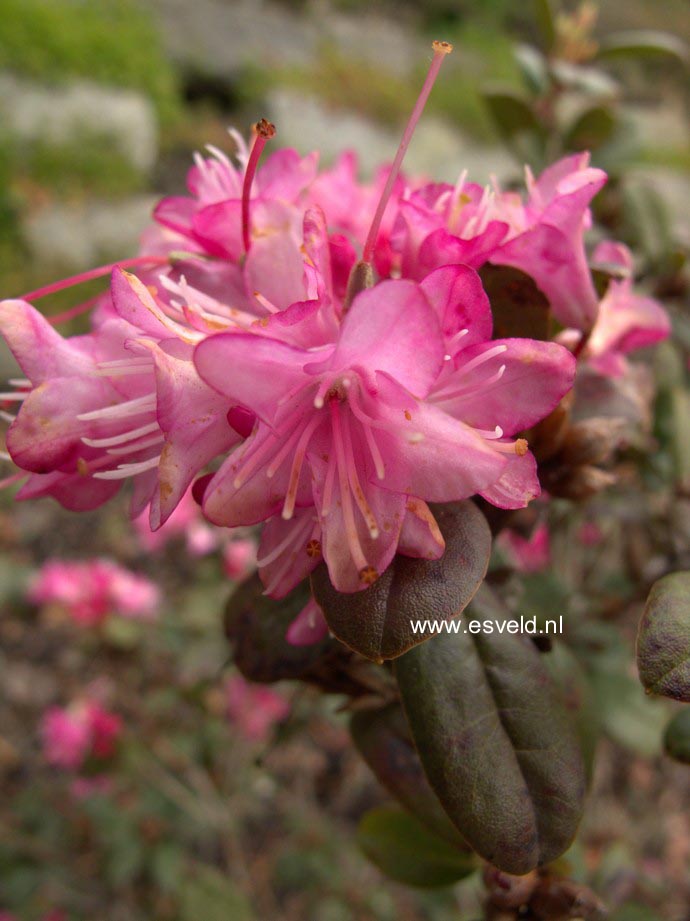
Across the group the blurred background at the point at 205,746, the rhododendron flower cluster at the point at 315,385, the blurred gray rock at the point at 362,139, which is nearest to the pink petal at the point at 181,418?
the rhododendron flower cluster at the point at 315,385

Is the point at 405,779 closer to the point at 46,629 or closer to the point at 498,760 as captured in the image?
the point at 498,760

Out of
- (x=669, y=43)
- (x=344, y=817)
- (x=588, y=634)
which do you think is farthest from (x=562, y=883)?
(x=344, y=817)

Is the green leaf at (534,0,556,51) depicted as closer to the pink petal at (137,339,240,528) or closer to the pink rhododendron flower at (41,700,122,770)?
the pink petal at (137,339,240,528)

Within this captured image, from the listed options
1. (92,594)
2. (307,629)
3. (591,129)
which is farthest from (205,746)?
(591,129)

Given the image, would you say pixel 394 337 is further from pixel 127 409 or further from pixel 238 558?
pixel 238 558

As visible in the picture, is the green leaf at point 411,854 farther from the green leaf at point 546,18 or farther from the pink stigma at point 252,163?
the green leaf at point 546,18

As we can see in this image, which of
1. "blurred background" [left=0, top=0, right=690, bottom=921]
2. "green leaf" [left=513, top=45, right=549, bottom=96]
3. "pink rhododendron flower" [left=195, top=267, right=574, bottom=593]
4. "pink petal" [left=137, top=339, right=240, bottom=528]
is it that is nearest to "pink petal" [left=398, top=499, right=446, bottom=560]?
"pink rhododendron flower" [left=195, top=267, right=574, bottom=593]
